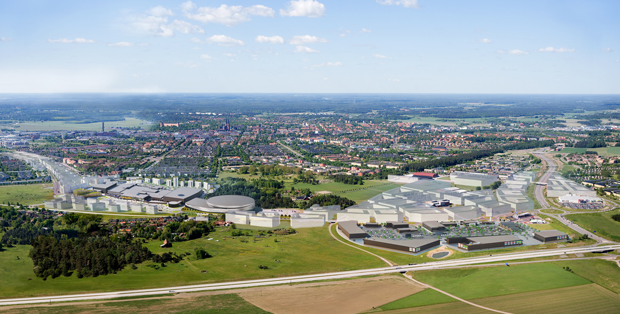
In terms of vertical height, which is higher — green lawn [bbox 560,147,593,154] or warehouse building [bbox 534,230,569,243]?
green lawn [bbox 560,147,593,154]

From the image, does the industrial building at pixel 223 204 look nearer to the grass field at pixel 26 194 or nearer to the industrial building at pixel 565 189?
the grass field at pixel 26 194

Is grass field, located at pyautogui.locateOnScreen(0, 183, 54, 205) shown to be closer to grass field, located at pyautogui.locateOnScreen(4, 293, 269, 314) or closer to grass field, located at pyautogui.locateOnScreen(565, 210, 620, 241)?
grass field, located at pyautogui.locateOnScreen(4, 293, 269, 314)

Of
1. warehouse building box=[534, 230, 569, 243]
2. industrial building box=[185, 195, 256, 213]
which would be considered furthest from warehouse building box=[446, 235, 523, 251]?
industrial building box=[185, 195, 256, 213]

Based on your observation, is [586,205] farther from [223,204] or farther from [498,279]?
[223,204]

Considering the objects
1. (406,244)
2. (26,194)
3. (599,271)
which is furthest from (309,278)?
(26,194)

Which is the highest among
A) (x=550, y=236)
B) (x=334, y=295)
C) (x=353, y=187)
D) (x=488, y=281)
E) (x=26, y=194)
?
(x=550, y=236)

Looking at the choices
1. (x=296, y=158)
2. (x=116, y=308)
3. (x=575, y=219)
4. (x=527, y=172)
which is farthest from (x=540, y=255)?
(x=296, y=158)

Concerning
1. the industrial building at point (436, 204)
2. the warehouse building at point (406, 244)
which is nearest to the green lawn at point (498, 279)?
the warehouse building at point (406, 244)
